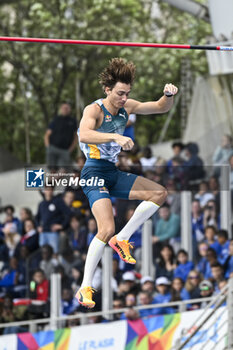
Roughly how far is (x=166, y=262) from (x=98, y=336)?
210 centimetres

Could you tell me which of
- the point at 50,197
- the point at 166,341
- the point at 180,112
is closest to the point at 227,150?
the point at 180,112

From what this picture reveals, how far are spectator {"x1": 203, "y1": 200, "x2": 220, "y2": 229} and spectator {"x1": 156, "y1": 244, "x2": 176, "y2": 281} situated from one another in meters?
0.92

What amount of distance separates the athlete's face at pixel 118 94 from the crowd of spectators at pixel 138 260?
674 centimetres

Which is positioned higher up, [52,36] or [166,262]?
[52,36]

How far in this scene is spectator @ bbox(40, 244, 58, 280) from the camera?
55.7 feet

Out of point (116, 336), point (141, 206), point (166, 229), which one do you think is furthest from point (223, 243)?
point (141, 206)

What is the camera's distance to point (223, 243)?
1678 cm

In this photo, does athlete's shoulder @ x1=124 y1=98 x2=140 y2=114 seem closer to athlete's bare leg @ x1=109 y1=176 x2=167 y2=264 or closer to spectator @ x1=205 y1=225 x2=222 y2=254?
athlete's bare leg @ x1=109 y1=176 x2=167 y2=264

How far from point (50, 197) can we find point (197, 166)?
3.76 meters

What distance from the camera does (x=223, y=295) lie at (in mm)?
13805

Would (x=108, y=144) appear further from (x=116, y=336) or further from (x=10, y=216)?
(x=10, y=216)

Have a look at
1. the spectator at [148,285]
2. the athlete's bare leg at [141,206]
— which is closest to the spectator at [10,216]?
the spectator at [148,285]

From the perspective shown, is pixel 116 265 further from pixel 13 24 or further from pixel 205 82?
pixel 13 24

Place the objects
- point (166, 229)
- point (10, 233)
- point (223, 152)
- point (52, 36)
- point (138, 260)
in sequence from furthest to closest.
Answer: point (52, 36), point (223, 152), point (10, 233), point (166, 229), point (138, 260)
